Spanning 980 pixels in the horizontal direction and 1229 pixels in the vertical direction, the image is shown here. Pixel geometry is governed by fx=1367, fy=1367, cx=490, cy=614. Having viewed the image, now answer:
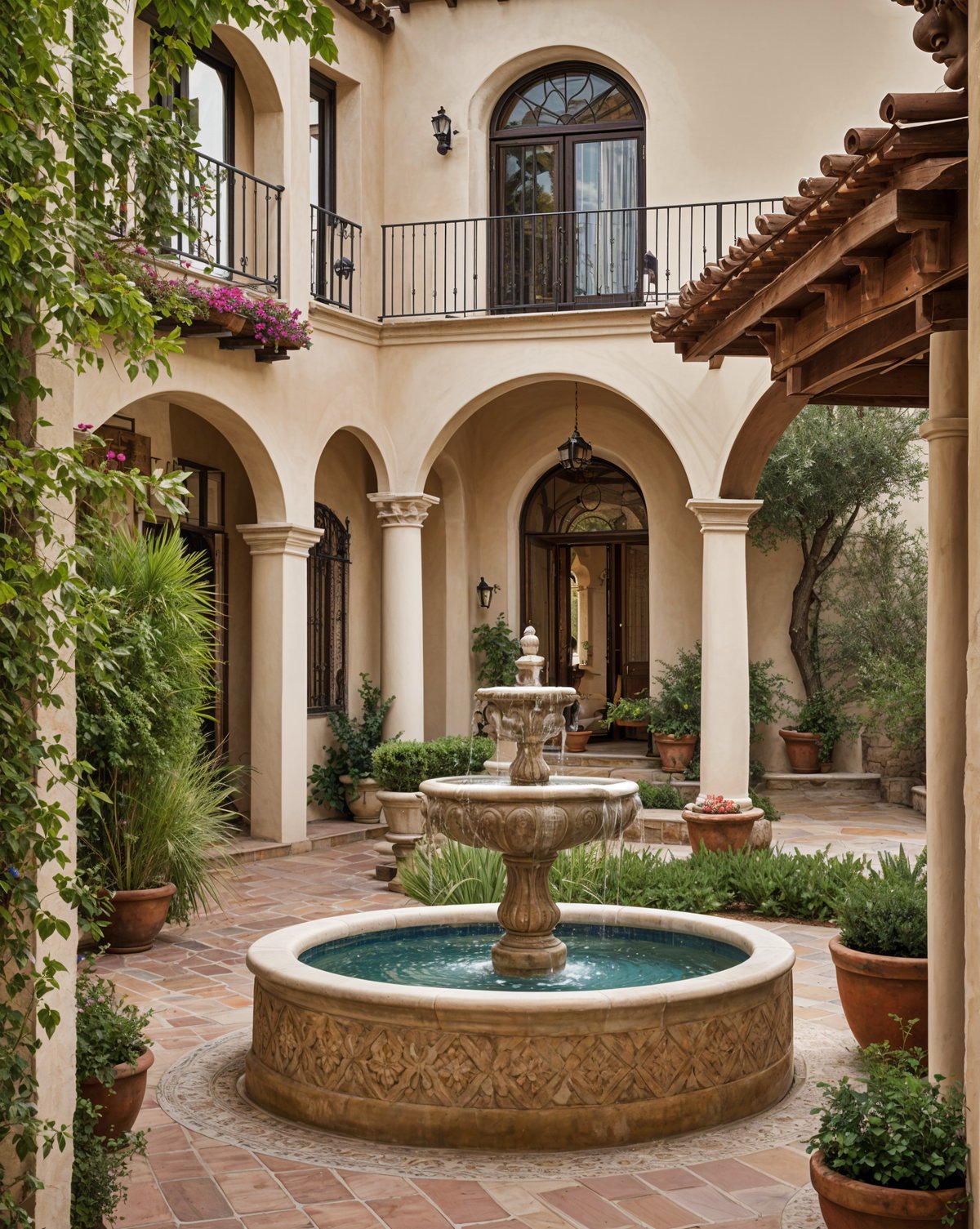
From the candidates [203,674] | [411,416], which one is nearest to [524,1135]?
[203,674]

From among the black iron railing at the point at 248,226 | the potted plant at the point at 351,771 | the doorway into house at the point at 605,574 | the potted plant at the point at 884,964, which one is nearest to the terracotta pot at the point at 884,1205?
the potted plant at the point at 884,964

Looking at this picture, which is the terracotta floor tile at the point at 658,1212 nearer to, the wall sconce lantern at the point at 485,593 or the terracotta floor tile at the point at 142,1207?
the terracotta floor tile at the point at 142,1207

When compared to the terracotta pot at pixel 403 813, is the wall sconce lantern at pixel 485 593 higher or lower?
higher

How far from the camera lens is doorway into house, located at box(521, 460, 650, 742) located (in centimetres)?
1716

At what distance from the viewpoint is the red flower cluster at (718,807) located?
11.7m

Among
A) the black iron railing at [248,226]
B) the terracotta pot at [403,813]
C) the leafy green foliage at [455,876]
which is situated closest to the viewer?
the leafy green foliage at [455,876]

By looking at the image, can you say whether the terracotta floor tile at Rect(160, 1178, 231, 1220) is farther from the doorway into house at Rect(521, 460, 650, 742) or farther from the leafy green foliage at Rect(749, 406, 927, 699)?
the doorway into house at Rect(521, 460, 650, 742)

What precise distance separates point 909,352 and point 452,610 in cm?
1109

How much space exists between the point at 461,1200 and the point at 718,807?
7371mm

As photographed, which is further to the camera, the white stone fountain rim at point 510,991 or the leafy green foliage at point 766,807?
the leafy green foliage at point 766,807

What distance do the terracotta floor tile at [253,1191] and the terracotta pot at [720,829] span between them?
714cm

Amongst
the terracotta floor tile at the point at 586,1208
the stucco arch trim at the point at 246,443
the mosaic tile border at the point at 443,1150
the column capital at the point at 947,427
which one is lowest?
the mosaic tile border at the point at 443,1150

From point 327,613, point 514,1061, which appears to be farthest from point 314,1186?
point 327,613

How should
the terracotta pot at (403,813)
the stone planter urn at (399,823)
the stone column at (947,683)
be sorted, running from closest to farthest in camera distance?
the stone column at (947,683), the stone planter urn at (399,823), the terracotta pot at (403,813)
